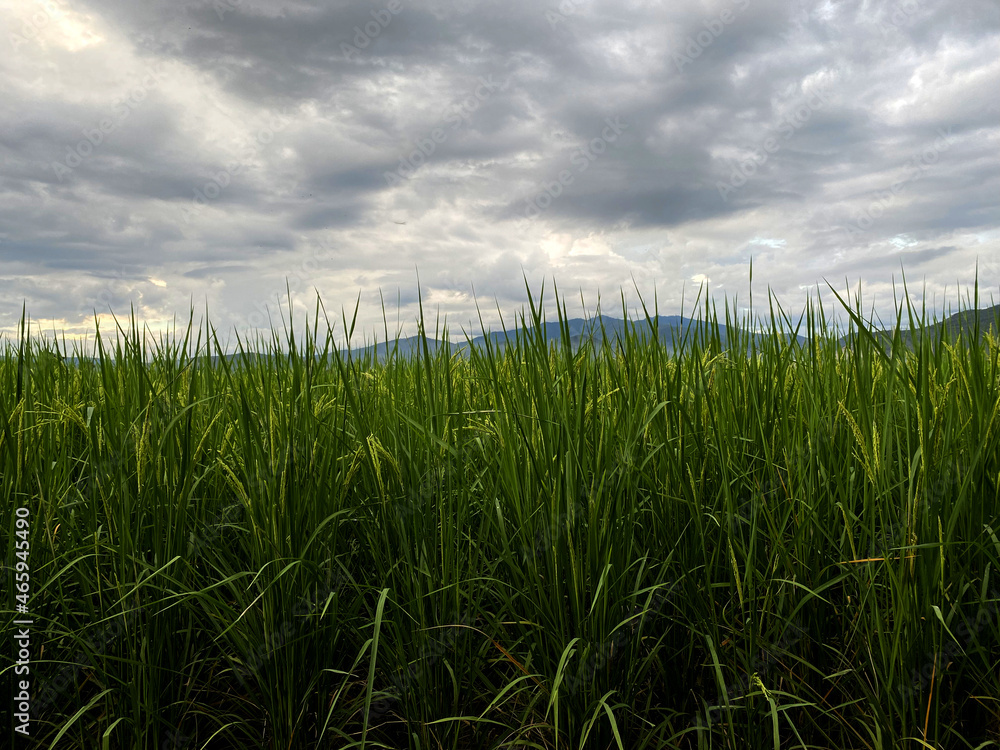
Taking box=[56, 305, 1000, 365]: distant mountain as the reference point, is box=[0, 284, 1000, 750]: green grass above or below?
below

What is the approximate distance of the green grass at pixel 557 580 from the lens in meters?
1.72

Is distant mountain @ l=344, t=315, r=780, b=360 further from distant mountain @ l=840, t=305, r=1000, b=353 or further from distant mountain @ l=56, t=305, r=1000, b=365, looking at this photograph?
distant mountain @ l=840, t=305, r=1000, b=353

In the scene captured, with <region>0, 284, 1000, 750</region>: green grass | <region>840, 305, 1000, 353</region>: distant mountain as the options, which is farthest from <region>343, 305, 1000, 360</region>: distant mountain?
<region>0, 284, 1000, 750</region>: green grass

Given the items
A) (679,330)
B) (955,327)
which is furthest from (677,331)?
(955,327)

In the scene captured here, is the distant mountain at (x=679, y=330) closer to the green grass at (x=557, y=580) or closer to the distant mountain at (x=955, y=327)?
the distant mountain at (x=955, y=327)

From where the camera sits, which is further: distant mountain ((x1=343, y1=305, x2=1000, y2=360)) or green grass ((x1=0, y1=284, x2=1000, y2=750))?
distant mountain ((x1=343, y1=305, x2=1000, y2=360))

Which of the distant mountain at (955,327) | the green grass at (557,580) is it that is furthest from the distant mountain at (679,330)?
the green grass at (557,580)

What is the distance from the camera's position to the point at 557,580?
1.70 metres

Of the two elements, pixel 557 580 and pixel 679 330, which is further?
pixel 679 330

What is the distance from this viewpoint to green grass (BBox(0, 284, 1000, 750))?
1.72 meters

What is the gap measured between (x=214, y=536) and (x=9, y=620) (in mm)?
631

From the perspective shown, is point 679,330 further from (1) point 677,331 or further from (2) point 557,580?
(2) point 557,580

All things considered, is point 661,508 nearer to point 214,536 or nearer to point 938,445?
point 938,445

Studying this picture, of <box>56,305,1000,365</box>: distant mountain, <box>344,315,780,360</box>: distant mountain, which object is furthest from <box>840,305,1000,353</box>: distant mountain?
<box>344,315,780,360</box>: distant mountain
